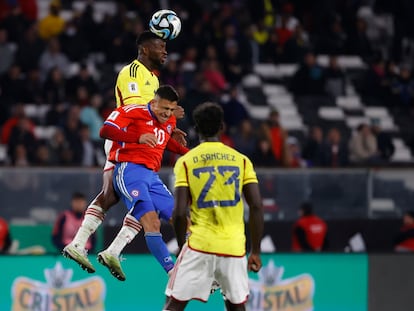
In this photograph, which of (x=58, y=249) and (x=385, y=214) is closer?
(x=58, y=249)

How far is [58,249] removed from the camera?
1795 cm

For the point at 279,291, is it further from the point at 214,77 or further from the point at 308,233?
the point at 214,77

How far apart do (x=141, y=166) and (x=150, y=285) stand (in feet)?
11.3

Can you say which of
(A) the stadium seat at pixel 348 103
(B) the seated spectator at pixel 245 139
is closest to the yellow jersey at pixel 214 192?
(B) the seated spectator at pixel 245 139

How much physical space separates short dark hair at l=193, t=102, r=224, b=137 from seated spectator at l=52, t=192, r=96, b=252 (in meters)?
7.57

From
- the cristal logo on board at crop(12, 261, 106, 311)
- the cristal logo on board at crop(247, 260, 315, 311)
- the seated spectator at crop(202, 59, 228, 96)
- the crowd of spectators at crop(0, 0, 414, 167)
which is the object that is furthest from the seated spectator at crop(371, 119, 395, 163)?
the cristal logo on board at crop(12, 261, 106, 311)

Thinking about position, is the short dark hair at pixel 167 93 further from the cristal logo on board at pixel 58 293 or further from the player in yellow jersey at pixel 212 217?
the cristal logo on board at pixel 58 293

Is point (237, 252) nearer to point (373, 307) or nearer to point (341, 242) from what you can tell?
point (373, 307)

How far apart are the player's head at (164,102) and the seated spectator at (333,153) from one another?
30.4 ft

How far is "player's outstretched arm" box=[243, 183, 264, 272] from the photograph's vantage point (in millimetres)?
10453

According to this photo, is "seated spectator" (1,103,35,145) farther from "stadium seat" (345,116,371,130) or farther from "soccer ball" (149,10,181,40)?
"soccer ball" (149,10,181,40)

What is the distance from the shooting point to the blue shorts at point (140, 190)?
39.8ft

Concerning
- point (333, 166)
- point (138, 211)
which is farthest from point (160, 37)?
point (333, 166)

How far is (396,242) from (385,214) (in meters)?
0.55
